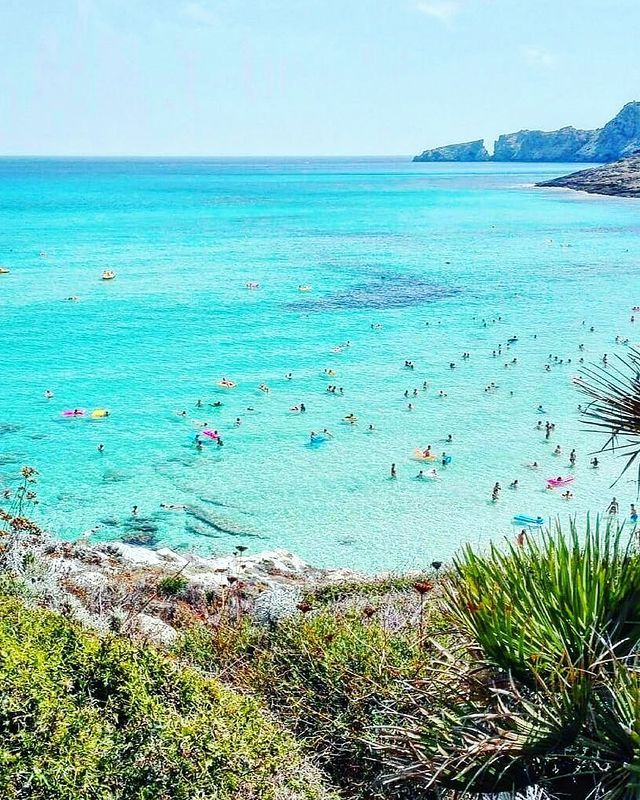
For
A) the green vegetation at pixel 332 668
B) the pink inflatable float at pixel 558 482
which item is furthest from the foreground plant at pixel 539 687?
the pink inflatable float at pixel 558 482

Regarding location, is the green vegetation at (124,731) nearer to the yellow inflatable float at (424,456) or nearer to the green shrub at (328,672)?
the green shrub at (328,672)

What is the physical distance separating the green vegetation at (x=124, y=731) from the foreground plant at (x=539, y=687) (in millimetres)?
1789

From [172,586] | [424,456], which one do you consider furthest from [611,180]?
[172,586]

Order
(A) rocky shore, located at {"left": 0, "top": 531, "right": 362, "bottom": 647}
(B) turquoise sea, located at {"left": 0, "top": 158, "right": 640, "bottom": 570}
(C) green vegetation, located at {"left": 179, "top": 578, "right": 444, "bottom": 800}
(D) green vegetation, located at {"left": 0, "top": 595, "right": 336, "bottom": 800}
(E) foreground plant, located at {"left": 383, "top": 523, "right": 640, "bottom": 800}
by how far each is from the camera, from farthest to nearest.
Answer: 1. (B) turquoise sea, located at {"left": 0, "top": 158, "right": 640, "bottom": 570}
2. (A) rocky shore, located at {"left": 0, "top": 531, "right": 362, "bottom": 647}
3. (C) green vegetation, located at {"left": 179, "top": 578, "right": 444, "bottom": 800}
4. (D) green vegetation, located at {"left": 0, "top": 595, "right": 336, "bottom": 800}
5. (E) foreground plant, located at {"left": 383, "top": 523, "right": 640, "bottom": 800}

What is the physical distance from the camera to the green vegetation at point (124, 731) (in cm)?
693

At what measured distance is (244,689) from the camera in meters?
9.78

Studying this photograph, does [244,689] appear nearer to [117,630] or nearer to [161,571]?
[117,630]

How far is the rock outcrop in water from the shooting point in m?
119

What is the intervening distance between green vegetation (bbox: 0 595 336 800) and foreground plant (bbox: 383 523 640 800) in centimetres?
179

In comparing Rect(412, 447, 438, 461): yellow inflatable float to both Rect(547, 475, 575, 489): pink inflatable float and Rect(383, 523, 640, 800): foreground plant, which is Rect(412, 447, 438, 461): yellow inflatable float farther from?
Rect(383, 523, 640, 800): foreground plant

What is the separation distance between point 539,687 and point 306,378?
1247 inches

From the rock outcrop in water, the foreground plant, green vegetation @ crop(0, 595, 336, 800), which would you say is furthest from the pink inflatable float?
the rock outcrop in water

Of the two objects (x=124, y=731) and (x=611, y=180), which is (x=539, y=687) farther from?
(x=611, y=180)

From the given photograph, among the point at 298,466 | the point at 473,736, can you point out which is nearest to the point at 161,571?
the point at 298,466
